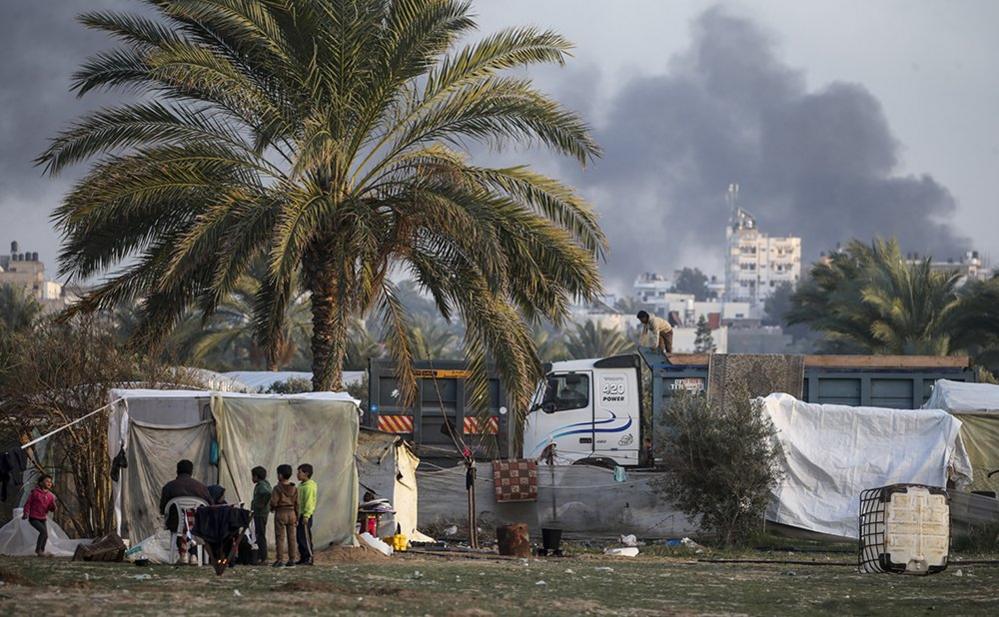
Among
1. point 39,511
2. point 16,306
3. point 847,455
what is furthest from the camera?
point 16,306

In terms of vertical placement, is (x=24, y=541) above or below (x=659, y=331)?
below

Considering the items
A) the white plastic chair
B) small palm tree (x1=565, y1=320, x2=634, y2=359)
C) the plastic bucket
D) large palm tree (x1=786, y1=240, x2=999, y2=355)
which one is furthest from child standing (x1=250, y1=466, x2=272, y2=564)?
small palm tree (x1=565, y1=320, x2=634, y2=359)

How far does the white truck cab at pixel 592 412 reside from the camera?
96.7 ft

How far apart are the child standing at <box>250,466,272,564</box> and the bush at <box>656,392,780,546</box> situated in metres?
8.00

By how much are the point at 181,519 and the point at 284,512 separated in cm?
120

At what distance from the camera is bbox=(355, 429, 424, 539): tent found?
24266 millimetres

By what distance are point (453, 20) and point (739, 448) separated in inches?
310

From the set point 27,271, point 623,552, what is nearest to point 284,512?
point 623,552

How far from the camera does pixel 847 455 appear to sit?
26938 millimetres

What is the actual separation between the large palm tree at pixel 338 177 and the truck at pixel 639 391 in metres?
5.66

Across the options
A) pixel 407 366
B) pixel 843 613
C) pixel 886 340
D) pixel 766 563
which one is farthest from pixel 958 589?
pixel 886 340

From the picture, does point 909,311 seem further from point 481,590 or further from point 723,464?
point 481,590

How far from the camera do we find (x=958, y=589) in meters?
17.1

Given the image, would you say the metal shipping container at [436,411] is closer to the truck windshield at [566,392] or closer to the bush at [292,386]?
the truck windshield at [566,392]
